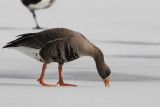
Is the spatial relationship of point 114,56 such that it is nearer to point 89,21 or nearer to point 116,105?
point 116,105

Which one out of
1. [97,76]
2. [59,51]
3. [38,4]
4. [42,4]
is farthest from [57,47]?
[38,4]

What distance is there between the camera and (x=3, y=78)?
37.0 feet

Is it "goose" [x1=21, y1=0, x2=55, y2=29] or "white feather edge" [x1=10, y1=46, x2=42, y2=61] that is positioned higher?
"white feather edge" [x1=10, y1=46, x2=42, y2=61]

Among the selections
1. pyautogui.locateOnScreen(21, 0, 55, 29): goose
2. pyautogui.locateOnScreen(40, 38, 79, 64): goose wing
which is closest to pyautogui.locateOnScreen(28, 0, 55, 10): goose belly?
pyautogui.locateOnScreen(21, 0, 55, 29): goose

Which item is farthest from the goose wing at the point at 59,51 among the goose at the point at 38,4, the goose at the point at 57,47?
the goose at the point at 38,4

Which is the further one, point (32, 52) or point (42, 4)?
point (42, 4)

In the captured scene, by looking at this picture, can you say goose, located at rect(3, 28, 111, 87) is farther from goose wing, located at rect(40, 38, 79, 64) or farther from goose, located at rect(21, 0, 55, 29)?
goose, located at rect(21, 0, 55, 29)

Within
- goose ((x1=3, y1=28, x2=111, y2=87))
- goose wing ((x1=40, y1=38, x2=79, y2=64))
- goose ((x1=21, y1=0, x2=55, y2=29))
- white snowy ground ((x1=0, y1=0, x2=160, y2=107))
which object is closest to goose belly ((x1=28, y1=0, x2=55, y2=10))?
goose ((x1=21, y1=0, x2=55, y2=29))

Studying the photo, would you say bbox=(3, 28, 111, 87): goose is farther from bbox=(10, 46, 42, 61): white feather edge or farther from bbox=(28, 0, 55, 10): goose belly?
bbox=(28, 0, 55, 10): goose belly

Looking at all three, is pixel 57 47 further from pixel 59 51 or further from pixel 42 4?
pixel 42 4

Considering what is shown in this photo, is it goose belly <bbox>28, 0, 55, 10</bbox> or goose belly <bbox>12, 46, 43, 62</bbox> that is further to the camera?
goose belly <bbox>28, 0, 55, 10</bbox>

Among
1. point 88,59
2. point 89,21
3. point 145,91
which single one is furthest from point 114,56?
point 89,21

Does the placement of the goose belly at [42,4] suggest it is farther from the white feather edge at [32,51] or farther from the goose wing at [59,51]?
the goose wing at [59,51]

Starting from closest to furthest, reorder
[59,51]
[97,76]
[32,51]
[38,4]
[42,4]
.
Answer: [59,51] → [32,51] → [97,76] → [42,4] → [38,4]
